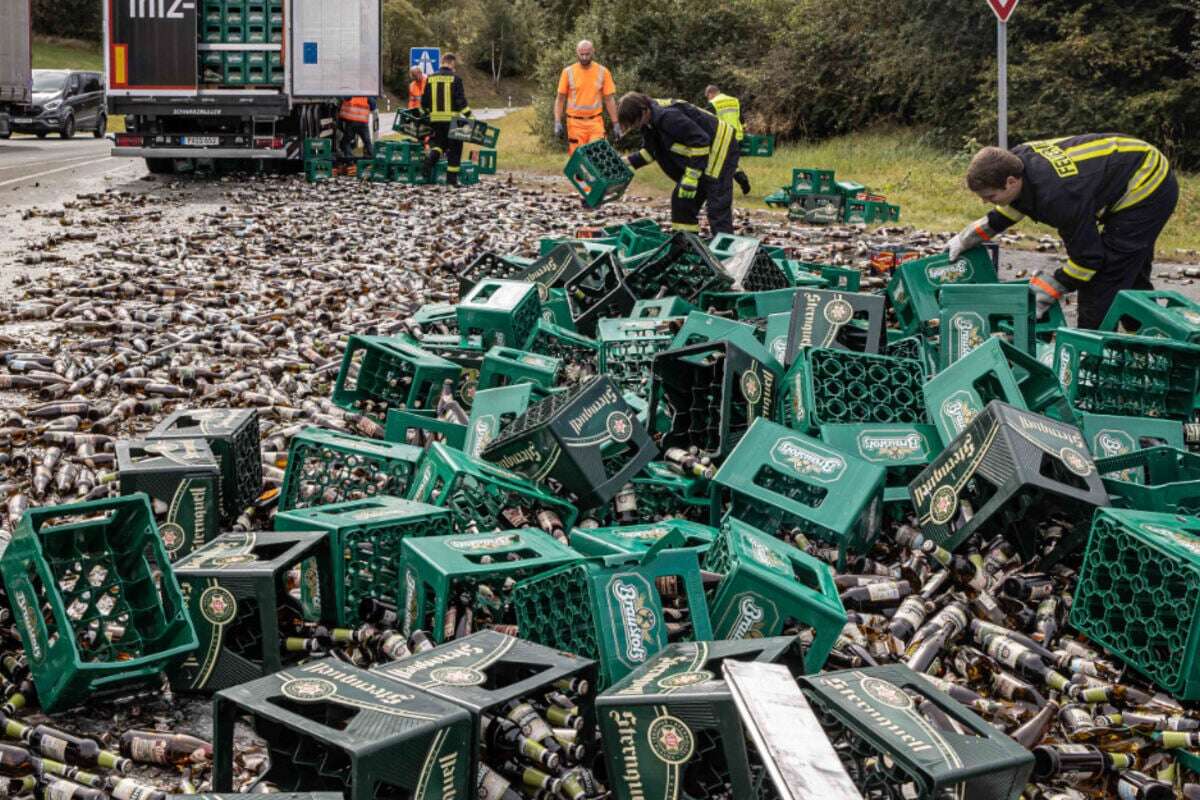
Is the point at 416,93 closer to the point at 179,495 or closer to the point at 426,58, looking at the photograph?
the point at 426,58

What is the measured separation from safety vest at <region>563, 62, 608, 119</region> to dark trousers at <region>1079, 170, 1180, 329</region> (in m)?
13.2

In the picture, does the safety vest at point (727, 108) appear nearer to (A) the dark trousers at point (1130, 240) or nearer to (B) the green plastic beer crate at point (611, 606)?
(A) the dark trousers at point (1130, 240)

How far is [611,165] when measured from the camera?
15031 millimetres

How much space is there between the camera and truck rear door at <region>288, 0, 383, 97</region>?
68.5 ft

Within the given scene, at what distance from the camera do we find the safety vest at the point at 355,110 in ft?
78.4

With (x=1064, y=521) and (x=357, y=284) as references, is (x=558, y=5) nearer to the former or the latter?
(x=357, y=284)

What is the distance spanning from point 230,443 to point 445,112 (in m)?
16.5

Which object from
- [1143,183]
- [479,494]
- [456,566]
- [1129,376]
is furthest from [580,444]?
[1143,183]

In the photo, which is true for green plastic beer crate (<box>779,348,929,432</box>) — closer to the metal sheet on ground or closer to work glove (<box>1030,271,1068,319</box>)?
work glove (<box>1030,271,1068,319</box>)

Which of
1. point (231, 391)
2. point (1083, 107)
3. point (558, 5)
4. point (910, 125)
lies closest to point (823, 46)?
point (910, 125)

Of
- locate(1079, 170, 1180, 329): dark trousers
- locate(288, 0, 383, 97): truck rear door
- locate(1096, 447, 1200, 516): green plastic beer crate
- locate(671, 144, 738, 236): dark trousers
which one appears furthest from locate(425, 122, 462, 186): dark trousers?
→ locate(1096, 447, 1200, 516): green plastic beer crate

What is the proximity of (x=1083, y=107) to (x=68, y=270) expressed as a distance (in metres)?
19.5

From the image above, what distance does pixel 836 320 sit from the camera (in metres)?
7.03

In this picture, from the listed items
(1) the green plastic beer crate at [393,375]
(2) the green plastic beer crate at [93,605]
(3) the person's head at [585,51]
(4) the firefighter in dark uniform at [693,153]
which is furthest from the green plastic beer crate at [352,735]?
(3) the person's head at [585,51]
